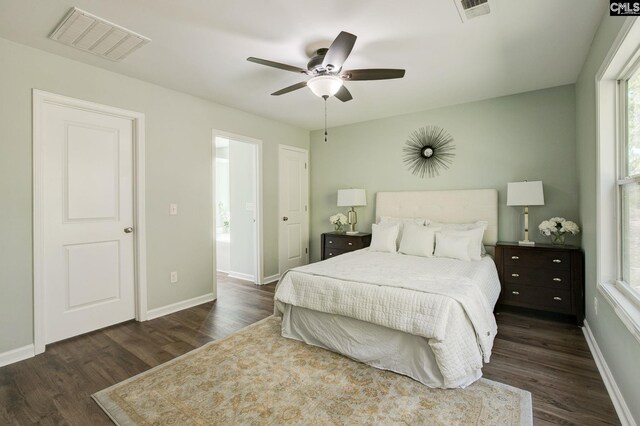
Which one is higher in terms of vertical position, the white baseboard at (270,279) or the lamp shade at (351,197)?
→ the lamp shade at (351,197)

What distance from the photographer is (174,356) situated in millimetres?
2502

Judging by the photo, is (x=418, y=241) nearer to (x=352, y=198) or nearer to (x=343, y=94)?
(x=352, y=198)

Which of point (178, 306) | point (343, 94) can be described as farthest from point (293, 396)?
point (343, 94)

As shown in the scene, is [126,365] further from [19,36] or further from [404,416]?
[19,36]

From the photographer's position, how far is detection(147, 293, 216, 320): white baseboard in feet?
11.0

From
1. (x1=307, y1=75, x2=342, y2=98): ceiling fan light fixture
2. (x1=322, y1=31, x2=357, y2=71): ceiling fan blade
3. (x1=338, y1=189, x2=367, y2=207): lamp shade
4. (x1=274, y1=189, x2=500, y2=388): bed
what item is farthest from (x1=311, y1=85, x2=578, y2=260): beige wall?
(x1=322, y1=31, x2=357, y2=71): ceiling fan blade

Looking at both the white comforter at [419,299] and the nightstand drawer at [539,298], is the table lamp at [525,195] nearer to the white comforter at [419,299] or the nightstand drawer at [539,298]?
the nightstand drawer at [539,298]

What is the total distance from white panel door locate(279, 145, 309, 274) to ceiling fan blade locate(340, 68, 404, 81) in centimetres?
259

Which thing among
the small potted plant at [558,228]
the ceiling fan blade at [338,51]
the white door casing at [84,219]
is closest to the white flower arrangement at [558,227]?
the small potted plant at [558,228]

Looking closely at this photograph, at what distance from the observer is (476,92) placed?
3.66m

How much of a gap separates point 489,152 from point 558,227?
1.16 meters

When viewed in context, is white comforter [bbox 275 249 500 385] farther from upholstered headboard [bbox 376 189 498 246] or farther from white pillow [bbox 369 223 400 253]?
upholstered headboard [bbox 376 189 498 246]

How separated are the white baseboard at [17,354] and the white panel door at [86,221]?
16 centimetres

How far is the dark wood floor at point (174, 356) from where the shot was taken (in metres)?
1.83
